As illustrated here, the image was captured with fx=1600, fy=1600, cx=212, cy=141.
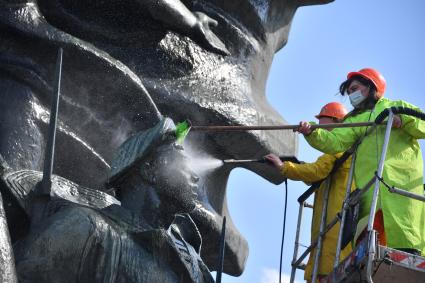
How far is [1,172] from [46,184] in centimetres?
31

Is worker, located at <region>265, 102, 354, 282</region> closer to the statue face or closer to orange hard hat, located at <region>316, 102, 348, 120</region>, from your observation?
orange hard hat, located at <region>316, 102, 348, 120</region>

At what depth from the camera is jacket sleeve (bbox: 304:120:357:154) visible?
1070 centimetres

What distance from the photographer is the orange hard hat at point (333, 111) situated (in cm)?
1215

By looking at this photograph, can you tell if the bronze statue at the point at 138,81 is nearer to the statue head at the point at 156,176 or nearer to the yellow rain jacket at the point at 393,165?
the statue head at the point at 156,176

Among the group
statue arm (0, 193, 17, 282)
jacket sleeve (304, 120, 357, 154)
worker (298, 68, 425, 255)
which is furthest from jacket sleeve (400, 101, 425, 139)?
statue arm (0, 193, 17, 282)

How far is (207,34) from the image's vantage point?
11758 millimetres

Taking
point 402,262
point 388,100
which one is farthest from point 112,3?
point 402,262

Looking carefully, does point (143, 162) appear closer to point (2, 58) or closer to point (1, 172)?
point (1, 172)

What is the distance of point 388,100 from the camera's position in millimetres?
10906

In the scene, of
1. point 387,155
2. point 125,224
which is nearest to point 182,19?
point 387,155

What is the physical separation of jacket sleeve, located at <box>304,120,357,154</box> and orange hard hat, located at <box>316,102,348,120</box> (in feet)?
4.47

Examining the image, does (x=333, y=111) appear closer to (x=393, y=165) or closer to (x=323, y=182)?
(x=323, y=182)

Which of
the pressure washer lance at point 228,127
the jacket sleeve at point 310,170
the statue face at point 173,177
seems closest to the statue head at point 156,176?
the statue face at point 173,177

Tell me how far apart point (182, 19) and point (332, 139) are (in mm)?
1536
